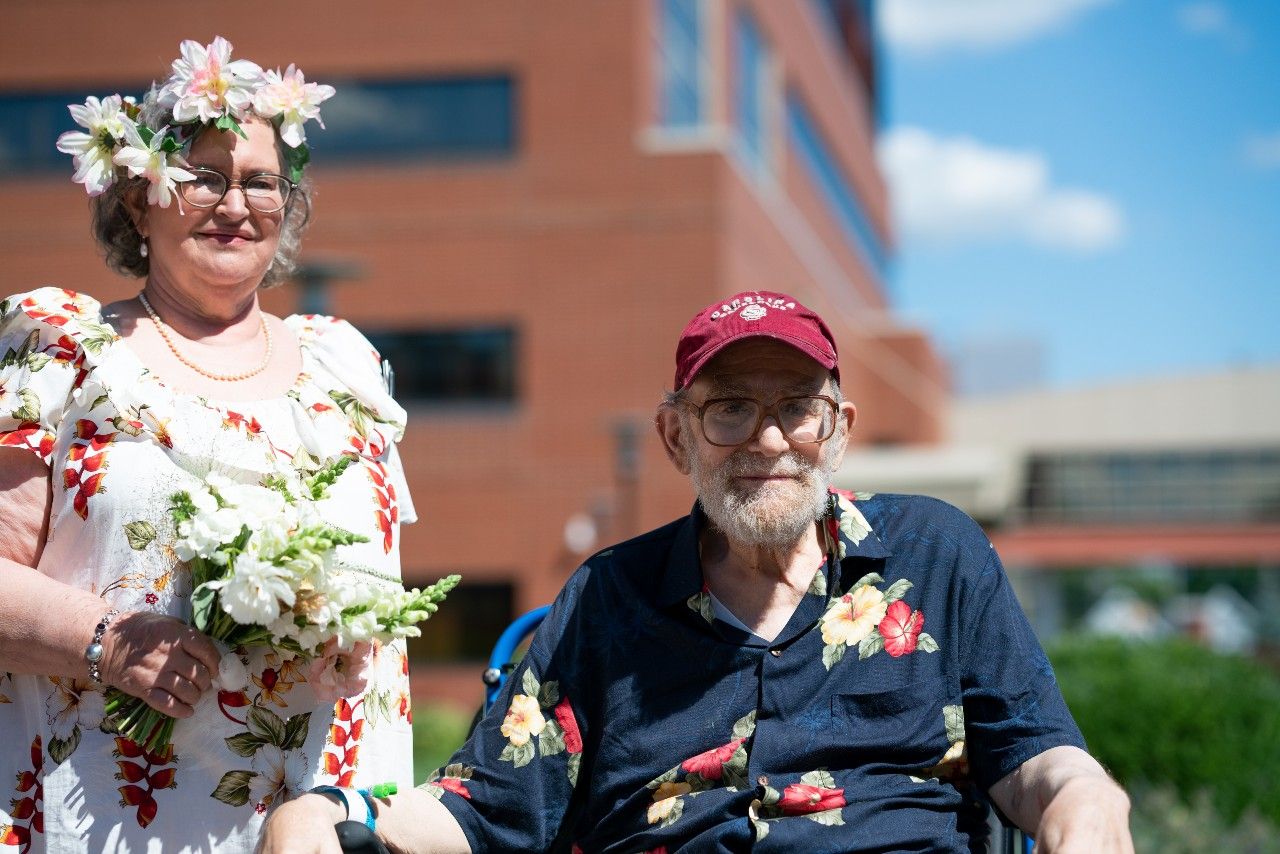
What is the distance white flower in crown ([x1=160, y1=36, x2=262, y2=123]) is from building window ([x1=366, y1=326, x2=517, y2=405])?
1763 centimetres

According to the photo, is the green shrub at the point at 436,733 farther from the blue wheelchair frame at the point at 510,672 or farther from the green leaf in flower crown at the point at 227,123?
the green leaf in flower crown at the point at 227,123

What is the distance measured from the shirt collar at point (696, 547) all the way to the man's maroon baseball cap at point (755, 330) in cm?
29

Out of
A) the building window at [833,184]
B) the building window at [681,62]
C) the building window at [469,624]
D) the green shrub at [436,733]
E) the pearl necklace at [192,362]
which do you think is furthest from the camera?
the building window at [833,184]

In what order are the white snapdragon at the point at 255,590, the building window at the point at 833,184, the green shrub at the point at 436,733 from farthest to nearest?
1. the building window at the point at 833,184
2. the green shrub at the point at 436,733
3. the white snapdragon at the point at 255,590

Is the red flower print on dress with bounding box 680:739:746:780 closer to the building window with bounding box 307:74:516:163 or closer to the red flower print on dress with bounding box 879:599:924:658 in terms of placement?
the red flower print on dress with bounding box 879:599:924:658

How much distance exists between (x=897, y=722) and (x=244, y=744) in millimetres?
1226

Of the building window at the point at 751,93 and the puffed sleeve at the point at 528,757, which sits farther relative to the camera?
the building window at the point at 751,93

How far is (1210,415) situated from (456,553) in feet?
128

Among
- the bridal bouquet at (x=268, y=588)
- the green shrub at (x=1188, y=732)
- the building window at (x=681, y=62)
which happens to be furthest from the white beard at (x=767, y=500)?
the building window at (x=681, y=62)

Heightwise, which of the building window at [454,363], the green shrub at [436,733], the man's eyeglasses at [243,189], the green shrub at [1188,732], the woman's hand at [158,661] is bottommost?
the green shrub at [436,733]

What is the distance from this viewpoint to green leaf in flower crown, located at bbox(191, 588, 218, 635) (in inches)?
92.0

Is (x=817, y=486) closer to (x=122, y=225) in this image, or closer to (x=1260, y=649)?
(x=122, y=225)

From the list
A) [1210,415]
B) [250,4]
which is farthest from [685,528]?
[1210,415]

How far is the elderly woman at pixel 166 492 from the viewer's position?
2.44 metres
